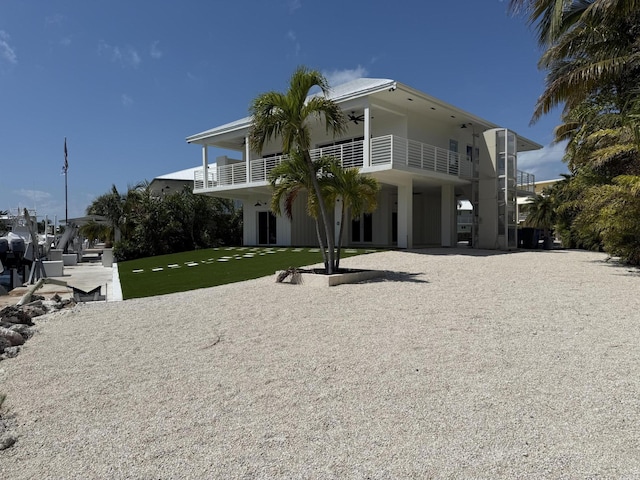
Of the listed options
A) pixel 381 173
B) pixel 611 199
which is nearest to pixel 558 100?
pixel 611 199

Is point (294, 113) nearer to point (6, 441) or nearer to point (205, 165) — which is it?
point (6, 441)

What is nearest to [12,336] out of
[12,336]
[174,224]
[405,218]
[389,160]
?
[12,336]

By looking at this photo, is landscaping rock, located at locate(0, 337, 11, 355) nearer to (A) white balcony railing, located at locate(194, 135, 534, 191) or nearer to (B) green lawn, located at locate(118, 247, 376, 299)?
(B) green lawn, located at locate(118, 247, 376, 299)

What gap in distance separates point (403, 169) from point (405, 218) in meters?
2.72

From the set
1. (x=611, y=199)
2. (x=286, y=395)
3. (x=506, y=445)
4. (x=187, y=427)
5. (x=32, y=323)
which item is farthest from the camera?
(x=611, y=199)

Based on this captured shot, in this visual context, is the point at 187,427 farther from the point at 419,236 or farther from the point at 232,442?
the point at 419,236

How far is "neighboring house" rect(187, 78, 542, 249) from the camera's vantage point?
1852 centimetres

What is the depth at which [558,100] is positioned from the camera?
1473 centimetres

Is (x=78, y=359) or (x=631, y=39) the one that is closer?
(x=78, y=359)

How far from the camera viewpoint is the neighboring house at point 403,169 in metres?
18.5

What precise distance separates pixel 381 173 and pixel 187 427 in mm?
15494

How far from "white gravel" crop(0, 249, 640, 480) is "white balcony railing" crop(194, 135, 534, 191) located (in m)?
8.91

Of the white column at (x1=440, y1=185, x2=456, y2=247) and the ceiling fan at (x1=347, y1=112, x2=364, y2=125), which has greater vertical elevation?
the ceiling fan at (x1=347, y1=112, x2=364, y2=125)

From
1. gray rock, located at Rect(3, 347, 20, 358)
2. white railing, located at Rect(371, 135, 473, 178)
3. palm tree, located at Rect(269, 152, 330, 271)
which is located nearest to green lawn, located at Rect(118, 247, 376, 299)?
palm tree, located at Rect(269, 152, 330, 271)
